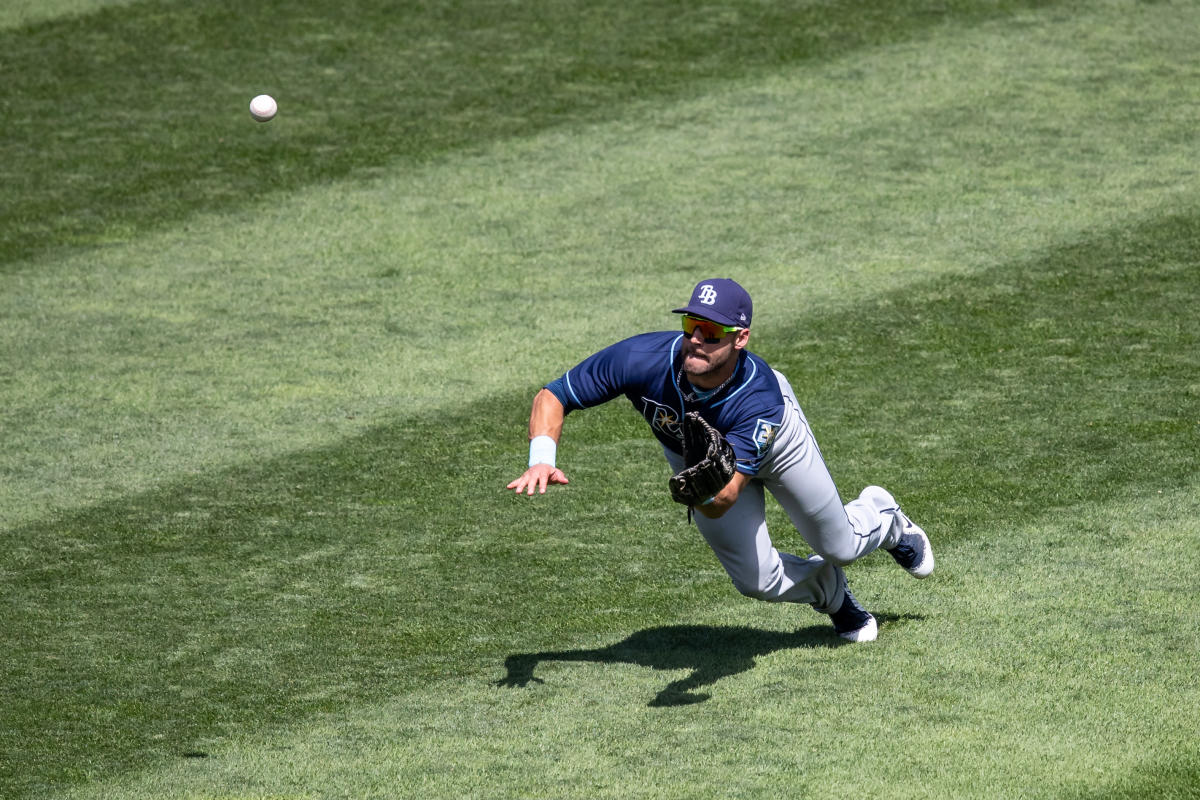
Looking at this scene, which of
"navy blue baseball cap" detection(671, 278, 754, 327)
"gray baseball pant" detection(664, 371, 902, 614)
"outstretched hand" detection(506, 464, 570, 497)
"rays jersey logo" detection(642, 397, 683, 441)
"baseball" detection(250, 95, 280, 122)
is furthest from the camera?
"baseball" detection(250, 95, 280, 122)

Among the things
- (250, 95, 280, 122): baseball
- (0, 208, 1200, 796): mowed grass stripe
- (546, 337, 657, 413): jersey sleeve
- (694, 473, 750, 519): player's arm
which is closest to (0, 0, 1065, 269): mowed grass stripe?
(250, 95, 280, 122): baseball

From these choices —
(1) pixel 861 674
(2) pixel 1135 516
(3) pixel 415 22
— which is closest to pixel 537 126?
(3) pixel 415 22

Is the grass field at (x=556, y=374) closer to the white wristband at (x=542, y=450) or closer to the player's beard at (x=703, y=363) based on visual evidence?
the white wristband at (x=542, y=450)

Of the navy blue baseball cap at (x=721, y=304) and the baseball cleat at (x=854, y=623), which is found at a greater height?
the navy blue baseball cap at (x=721, y=304)

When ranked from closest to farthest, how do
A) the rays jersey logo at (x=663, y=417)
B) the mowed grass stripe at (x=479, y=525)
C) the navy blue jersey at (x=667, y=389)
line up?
1. the navy blue jersey at (x=667, y=389)
2. the rays jersey logo at (x=663, y=417)
3. the mowed grass stripe at (x=479, y=525)

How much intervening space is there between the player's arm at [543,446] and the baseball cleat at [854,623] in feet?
5.26

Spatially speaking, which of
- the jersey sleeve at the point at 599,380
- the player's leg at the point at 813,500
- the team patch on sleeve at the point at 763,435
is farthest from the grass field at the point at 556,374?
the jersey sleeve at the point at 599,380

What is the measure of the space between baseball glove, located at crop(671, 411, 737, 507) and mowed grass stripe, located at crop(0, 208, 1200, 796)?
147 cm

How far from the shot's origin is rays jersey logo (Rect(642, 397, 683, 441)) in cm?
650

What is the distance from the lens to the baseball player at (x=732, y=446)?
622cm

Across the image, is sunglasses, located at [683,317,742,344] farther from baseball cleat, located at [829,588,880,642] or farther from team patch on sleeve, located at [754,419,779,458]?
baseball cleat, located at [829,588,880,642]

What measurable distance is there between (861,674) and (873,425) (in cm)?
337

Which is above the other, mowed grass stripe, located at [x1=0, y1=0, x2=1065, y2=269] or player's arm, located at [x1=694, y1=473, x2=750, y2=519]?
mowed grass stripe, located at [x1=0, y1=0, x2=1065, y2=269]

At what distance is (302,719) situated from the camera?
6.64m
